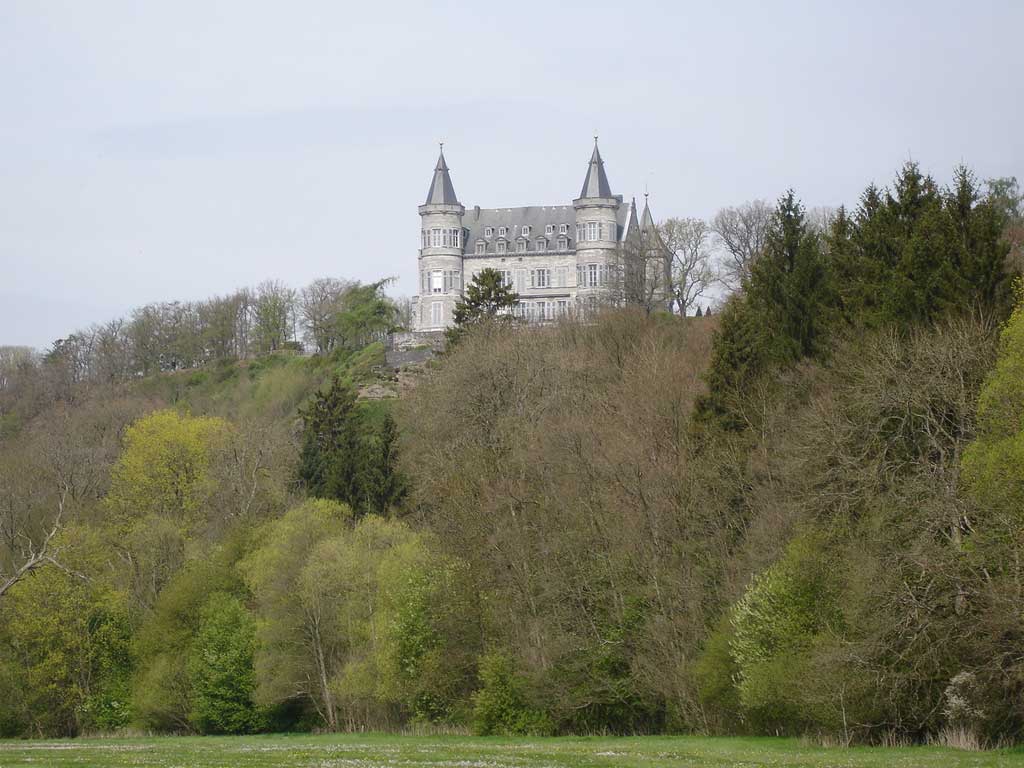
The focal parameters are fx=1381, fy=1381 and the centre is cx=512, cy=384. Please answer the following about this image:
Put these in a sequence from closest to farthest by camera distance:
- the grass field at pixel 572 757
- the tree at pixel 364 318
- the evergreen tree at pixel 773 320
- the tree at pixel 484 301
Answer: the grass field at pixel 572 757
the evergreen tree at pixel 773 320
the tree at pixel 484 301
the tree at pixel 364 318

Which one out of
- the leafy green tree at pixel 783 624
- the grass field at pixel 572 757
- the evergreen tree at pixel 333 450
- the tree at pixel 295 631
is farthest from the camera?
the evergreen tree at pixel 333 450

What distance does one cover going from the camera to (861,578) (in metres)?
28.1

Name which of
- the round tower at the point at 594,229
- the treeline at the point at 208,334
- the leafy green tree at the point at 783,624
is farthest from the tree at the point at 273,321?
the leafy green tree at the point at 783,624

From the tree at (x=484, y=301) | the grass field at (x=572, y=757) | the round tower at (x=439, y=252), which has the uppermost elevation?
the round tower at (x=439, y=252)

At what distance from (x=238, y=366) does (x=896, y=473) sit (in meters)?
101

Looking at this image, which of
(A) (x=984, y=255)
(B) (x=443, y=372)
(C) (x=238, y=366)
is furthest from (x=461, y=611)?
(C) (x=238, y=366)

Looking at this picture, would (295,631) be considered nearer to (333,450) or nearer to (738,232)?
(333,450)

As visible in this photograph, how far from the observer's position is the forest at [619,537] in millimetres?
28281

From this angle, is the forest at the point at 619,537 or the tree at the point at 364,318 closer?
the forest at the point at 619,537

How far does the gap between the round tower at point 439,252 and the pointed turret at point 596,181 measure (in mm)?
11148

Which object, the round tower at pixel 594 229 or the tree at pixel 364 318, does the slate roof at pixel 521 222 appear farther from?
the tree at pixel 364 318

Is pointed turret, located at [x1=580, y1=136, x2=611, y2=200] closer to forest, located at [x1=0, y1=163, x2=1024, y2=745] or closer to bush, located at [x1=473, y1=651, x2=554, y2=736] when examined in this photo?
forest, located at [x1=0, y1=163, x2=1024, y2=745]

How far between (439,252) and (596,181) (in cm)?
1465

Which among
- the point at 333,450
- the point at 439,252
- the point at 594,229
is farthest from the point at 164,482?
the point at 594,229
